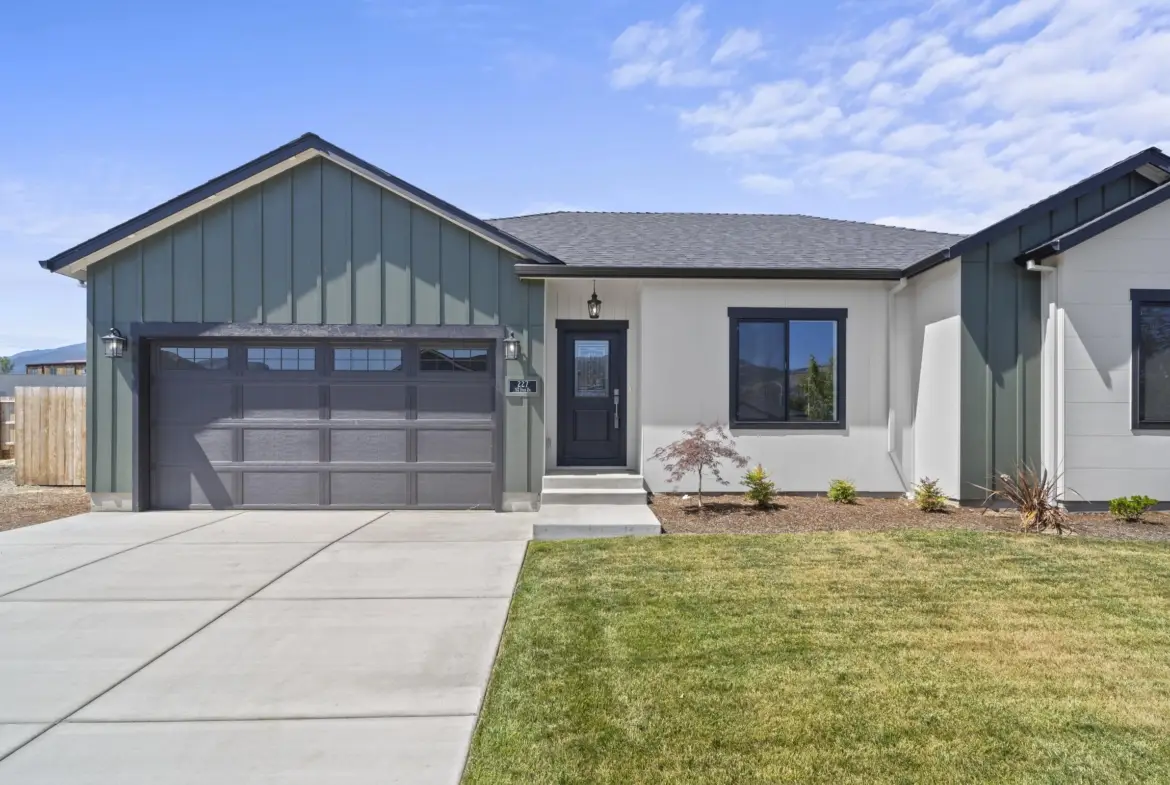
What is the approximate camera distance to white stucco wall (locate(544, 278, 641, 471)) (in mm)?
8586

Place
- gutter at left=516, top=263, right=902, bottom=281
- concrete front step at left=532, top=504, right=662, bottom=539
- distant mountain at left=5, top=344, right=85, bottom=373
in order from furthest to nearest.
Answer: distant mountain at left=5, top=344, right=85, bottom=373
gutter at left=516, top=263, right=902, bottom=281
concrete front step at left=532, top=504, right=662, bottom=539

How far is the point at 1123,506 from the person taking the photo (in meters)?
6.67

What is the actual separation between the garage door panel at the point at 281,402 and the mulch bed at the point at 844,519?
4.75 meters


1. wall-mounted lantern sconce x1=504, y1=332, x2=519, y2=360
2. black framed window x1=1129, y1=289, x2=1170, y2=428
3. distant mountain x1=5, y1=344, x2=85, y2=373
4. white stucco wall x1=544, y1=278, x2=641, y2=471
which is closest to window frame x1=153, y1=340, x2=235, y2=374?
wall-mounted lantern sconce x1=504, y1=332, x2=519, y2=360

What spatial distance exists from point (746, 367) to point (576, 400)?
2.48 metres

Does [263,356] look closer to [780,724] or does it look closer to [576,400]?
[576,400]

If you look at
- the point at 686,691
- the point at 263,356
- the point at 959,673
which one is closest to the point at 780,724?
the point at 686,691

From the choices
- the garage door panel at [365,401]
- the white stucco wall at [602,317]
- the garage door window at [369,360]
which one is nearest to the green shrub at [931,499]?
the white stucco wall at [602,317]

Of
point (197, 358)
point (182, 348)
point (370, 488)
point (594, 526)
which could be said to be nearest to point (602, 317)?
point (594, 526)

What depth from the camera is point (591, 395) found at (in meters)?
8.80

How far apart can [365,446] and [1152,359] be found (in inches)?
387

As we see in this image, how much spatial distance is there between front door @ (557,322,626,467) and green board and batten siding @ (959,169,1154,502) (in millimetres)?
4365

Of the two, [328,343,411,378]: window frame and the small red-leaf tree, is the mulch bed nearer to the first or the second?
the small red-leaf tree

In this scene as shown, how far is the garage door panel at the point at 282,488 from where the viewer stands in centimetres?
797
